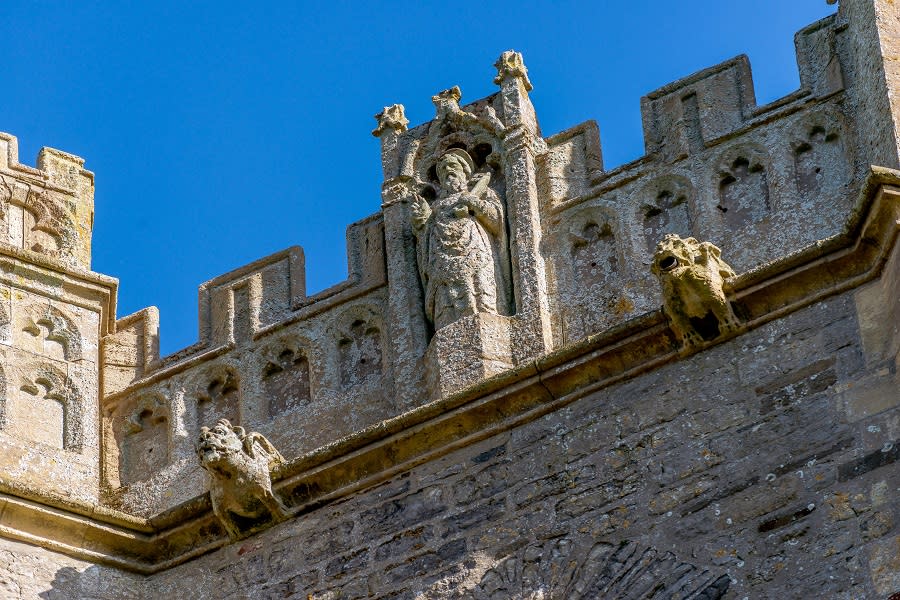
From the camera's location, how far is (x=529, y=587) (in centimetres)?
1241

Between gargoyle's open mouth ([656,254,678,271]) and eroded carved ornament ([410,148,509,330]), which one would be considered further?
eroded carved ornament ([410,148,509,330])

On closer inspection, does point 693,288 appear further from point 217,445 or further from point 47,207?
A: point 47,207

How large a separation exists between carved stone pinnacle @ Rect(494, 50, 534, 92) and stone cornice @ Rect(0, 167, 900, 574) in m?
2.15

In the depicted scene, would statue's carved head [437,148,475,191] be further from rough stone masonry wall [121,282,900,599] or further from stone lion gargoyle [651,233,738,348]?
stone lion gargoyle [651,233,738,348]

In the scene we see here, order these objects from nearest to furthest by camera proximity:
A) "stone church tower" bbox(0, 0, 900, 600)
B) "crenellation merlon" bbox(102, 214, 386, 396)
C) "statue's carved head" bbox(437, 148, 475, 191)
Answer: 1. "stone church tower" bbox(0, 0, 900, 600)
2. "statue's carved head" bbox(437, 148, 475, 191)
3. "crenellation merlon" bbox(102, 214, 386, 396)

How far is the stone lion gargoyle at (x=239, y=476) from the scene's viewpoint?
43.9 feet

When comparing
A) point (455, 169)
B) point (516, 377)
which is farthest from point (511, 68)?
point (516, 377)

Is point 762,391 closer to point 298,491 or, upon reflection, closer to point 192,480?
point 298,491

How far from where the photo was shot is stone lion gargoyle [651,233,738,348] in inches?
491

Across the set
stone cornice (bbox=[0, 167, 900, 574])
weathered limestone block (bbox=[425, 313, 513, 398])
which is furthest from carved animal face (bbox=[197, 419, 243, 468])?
weathered limestone block (bbox=[425, 313, 513, 398])

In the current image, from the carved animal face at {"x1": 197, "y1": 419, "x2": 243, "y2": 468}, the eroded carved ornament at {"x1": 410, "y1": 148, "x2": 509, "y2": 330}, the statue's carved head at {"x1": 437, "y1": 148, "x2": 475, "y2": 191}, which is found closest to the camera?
the carved animal face at {"x1": 197, "y1": 419, "x2": 243, "y2": 468}

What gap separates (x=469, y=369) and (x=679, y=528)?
1.74 m

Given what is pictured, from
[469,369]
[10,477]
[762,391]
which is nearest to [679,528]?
[762,391]

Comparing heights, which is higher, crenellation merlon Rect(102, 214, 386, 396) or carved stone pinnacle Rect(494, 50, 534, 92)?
carved stone pinnacle Rect(494, 50, 534, 92)
